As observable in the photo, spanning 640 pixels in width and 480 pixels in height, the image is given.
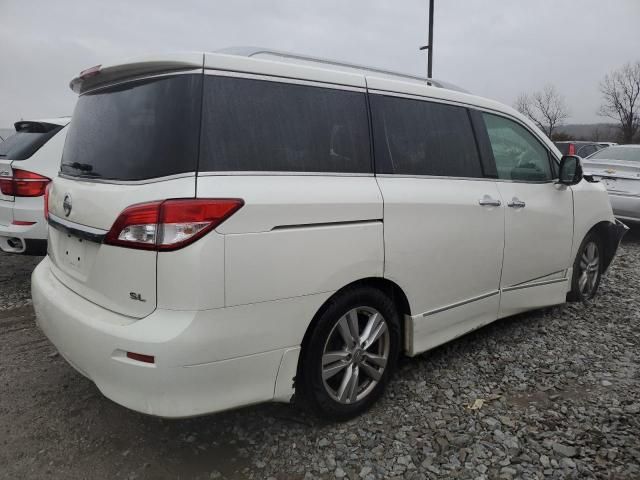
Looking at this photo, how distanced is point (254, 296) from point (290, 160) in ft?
2.15

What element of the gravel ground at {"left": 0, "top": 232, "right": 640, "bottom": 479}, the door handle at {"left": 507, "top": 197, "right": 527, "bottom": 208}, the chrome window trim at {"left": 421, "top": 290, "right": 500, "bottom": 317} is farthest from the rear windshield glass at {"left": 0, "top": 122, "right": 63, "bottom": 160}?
the door handle at {"left": 507, "top": 197, "right": 527, "bottom": 208}

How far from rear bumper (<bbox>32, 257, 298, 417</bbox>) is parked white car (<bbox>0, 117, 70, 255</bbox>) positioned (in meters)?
2.61

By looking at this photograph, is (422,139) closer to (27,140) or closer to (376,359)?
(376,359)

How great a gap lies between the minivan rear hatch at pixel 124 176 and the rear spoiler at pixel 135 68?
1.3 inches

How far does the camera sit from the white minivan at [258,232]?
78.2 inches

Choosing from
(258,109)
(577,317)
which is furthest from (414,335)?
(577,317)

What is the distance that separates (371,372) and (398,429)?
1.04ft

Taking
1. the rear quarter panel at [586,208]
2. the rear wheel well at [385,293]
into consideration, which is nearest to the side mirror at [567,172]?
the rear quarter panel at [586,208]

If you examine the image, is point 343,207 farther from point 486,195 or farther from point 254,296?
point 486,195

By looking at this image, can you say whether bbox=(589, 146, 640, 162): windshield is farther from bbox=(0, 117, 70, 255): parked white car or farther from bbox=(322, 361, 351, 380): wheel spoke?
bbox=(0, 117, 70, 255): parked white car

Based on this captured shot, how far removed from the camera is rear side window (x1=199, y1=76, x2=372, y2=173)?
210 cm

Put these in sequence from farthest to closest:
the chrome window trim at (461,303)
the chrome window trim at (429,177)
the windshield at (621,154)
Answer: the windshield at (621,154) < the chrome window trim at (461,303) < the chrome window trim at (429,177)

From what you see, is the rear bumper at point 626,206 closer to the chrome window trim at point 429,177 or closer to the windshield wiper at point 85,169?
the chrome window trim at point 429,177

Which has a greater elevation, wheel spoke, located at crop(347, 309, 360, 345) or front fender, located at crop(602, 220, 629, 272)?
front fender, located at crop(602, 220, 629, 272)
